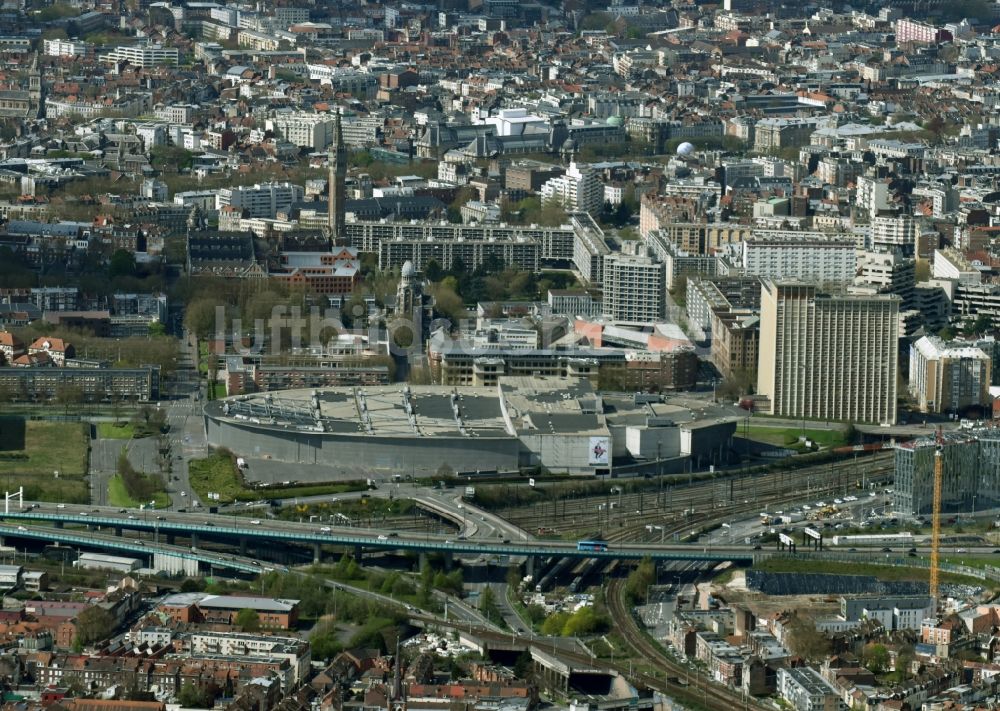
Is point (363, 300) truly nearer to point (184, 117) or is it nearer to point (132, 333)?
point (132, 333)

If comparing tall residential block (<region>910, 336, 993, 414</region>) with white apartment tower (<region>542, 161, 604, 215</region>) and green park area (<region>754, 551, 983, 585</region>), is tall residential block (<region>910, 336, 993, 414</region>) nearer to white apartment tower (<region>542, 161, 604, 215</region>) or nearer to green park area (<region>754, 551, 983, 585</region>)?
green park area (<region>754, 551, 983, 585</region>)

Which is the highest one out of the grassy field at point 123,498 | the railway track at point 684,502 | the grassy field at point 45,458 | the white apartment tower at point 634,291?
the white apartment tower at point 634,291

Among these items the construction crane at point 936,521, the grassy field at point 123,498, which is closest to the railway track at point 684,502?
the construction crane at point 936,521

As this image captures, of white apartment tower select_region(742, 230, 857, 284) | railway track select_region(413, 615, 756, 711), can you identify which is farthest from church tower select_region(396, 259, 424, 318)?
railway track select_region(413, 615, 756, 711)

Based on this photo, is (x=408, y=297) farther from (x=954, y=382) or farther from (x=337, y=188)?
(x=954, y=382)

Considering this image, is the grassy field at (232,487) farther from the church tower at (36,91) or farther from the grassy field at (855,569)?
the church tower at (36,91)

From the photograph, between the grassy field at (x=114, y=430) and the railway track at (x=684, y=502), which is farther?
the grassy field at (x=114, y=430)

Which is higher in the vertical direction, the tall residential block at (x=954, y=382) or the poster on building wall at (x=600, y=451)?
the tall residential block at (x=954, y=382)
